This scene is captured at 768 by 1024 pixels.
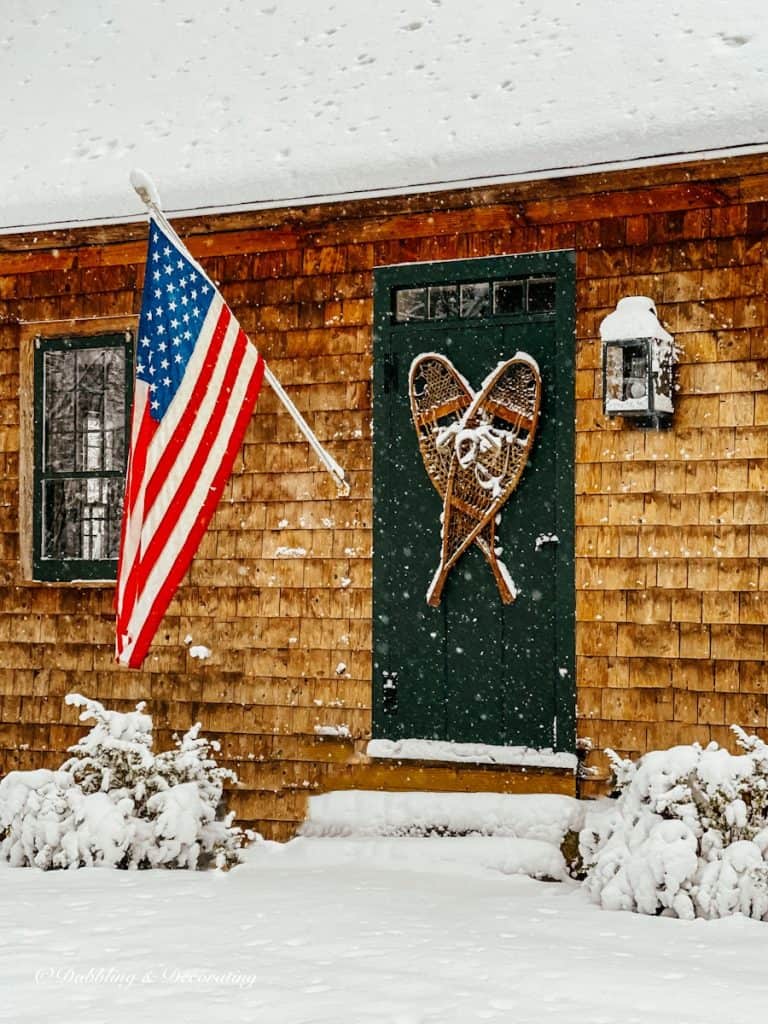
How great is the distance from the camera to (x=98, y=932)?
18.5ft

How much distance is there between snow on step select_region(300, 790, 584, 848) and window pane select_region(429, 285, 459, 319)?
8.86ft

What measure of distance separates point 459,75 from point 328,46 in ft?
4.01

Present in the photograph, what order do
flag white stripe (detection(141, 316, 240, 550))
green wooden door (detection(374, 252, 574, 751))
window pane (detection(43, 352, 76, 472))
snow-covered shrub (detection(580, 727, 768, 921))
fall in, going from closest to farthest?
snow-covered shrub (detection(580, 727, 768, 921))
flag white stripe (detection(141, 316, 240, 550))
green wooden door (detection(374, 252, 574, 751))
window pane (detection(43, 352, 76, 472))

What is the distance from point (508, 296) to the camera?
7.61 meters

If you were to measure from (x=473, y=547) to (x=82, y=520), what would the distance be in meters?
2.92

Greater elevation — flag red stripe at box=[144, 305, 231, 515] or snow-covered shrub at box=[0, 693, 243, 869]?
flag red stripe at box=[144, 305, 231, 515]

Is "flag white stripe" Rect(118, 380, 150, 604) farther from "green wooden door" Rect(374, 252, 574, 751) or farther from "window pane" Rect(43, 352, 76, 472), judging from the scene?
"window pane" Rect(43, 352, 76, 472)

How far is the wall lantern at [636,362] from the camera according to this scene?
6820 millimetres

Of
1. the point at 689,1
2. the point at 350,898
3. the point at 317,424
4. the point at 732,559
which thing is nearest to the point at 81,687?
the point at 317,424

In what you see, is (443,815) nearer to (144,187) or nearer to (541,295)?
(541,295)

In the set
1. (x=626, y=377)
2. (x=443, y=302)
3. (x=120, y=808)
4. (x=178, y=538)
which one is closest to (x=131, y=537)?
(x=178, y=538)

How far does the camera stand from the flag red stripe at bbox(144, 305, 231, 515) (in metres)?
6.35

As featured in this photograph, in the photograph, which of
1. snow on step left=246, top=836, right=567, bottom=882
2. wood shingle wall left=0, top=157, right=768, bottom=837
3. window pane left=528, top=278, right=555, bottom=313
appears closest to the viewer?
wood shingle wall left=0, top=157, right=768, bottom=837

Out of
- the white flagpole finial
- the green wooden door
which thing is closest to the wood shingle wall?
the green wooden door
